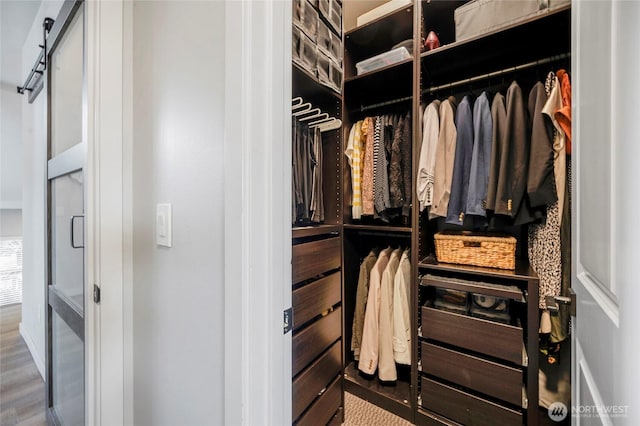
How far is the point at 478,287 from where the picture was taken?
4.28 feet

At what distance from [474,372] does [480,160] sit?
105 cm

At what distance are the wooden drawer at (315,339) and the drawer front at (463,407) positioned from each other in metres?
0.58

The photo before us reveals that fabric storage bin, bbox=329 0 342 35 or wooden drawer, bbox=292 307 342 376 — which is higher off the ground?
fabric storage bin, bbox=329 0 342 35

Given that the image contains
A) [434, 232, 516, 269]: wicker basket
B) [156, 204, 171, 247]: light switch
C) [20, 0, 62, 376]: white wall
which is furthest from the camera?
[20, 0, 62, 376]: white wall

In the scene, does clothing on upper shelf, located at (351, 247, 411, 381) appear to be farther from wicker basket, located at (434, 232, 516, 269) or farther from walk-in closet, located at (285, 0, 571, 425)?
wicker basket, located at (434, 232, 516, 269)

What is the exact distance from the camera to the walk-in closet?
A: 1.22m

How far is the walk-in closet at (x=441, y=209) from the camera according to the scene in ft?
3.99

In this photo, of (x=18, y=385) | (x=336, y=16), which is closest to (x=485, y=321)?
(x=336, y=16)

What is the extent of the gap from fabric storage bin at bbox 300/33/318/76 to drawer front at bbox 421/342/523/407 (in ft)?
4.96

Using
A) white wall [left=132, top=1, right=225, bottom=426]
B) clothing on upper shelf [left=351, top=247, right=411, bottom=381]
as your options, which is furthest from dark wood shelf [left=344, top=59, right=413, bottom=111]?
white wall [left=132, top=1, right=225, bottom=426]

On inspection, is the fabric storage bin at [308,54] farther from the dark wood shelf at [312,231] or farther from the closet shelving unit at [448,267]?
the dark wood shelf at [312,231]

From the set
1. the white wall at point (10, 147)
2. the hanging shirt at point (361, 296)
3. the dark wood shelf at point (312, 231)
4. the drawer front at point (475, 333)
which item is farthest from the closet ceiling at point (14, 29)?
the drawer front at point (475, 333)

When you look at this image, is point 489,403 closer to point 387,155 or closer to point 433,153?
point 433,153

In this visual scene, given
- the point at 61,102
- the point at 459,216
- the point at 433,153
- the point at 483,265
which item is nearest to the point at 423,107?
the point at 433,153
